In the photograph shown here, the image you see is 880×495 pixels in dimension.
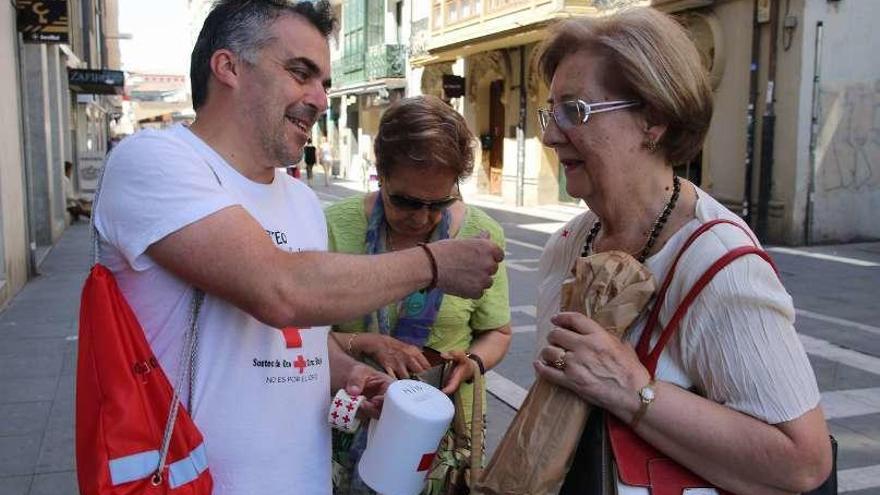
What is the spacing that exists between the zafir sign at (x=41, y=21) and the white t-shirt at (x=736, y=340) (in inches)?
432

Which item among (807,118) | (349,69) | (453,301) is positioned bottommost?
(453,301)

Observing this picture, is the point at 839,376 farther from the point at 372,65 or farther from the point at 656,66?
the point at 372,65

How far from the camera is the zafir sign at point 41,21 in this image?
34.7 feet

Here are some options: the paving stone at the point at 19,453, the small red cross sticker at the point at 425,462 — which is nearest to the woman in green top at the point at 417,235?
the small red cross sticker at the point at 425,462

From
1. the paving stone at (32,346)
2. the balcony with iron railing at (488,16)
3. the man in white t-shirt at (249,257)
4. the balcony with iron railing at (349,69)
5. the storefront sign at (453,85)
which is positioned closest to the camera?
the man in white t-shirt at (249,257)

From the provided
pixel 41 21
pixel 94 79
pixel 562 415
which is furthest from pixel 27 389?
pixel 94 79

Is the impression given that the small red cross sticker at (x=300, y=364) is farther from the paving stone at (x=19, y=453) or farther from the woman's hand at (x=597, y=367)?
the paving stone at (x=19, y=453)

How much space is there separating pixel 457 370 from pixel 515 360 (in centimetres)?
446

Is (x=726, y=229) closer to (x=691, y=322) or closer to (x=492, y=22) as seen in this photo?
(x=691, y=322)

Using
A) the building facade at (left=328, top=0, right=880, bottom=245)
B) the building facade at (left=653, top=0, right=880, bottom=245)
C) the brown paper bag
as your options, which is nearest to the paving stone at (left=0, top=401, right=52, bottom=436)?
the brown paper bag

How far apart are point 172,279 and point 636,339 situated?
2.97 ft

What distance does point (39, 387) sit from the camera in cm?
566

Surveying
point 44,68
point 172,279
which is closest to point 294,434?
point 172,279

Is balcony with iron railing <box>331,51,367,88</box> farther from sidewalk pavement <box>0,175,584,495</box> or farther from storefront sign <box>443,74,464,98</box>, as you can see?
sidewalk pavement <box>0,175,584,495</box>
